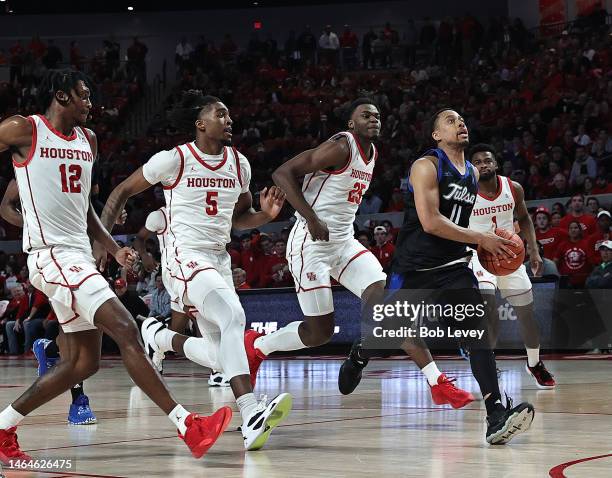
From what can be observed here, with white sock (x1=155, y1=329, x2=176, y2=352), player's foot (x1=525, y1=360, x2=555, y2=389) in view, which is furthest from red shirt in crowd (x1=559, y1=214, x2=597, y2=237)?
white sock (x1=155, y1=329, x2=176, y2=352)

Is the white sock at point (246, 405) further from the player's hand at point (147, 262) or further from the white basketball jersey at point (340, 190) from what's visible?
the player's hand at point (147, 262)

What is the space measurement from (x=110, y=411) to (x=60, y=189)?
2856 millimetres

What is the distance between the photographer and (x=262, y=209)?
6391 mm

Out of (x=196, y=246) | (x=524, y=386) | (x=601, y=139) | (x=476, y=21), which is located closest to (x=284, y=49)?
(x=476, y=21)

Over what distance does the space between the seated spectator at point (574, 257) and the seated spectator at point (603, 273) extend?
1.70 ft

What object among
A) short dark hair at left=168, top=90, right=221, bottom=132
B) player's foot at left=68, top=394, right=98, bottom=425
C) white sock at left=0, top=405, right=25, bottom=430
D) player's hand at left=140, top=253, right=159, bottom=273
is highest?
short dark hair at left=168, top=90, right=221, bottom=132

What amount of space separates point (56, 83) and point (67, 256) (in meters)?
0.91

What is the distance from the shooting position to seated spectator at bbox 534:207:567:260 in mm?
13273

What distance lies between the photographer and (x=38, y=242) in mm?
5055

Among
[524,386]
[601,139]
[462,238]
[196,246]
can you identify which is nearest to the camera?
[462,238]

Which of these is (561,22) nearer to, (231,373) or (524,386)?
(524,386)

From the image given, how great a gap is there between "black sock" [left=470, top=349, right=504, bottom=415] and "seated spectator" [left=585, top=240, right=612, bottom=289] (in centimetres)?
709

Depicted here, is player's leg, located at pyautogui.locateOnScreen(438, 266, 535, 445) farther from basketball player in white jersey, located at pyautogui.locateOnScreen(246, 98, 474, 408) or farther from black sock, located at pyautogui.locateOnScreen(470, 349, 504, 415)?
basketball player in white jersey, located at pyautogui.locateOnScreen(246, 98, 474, 408)

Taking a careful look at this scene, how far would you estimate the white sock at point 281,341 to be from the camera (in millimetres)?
7035
